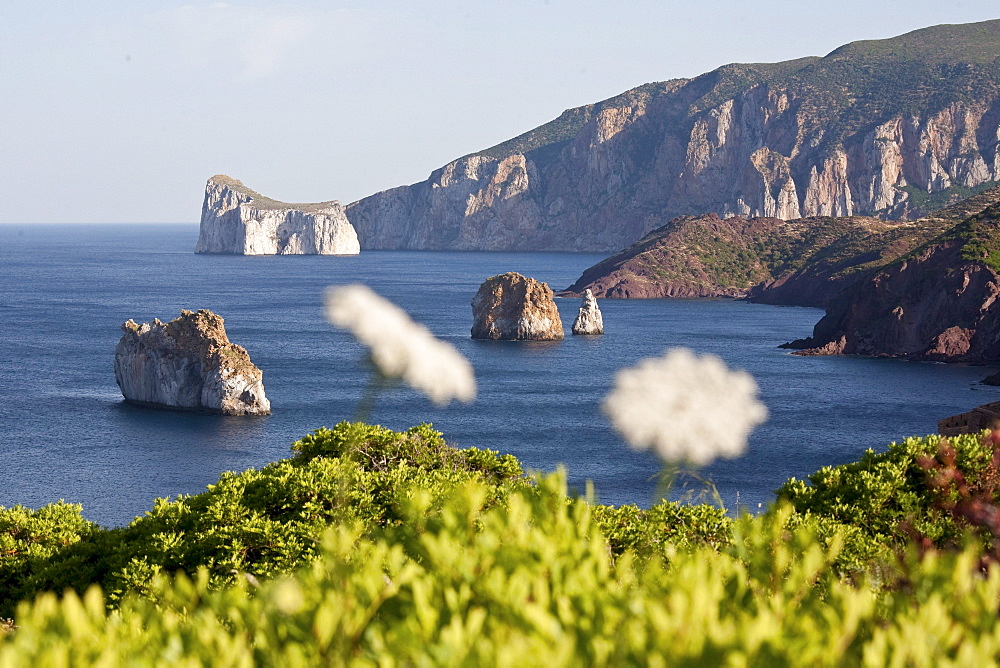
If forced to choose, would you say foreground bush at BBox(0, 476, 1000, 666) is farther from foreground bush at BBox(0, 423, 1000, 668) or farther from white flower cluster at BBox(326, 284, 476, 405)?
white flower cluster at BBox(326, 284, 476, 405)

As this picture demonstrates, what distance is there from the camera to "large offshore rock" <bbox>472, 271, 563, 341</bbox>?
14600 cm

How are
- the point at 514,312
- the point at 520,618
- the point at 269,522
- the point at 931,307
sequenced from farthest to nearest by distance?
the point at 514,312 → the point at 931,307 → the point at 269,522 → the point at 520,618

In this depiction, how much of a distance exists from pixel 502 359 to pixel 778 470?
60646mm

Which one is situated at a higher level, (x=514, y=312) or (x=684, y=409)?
(x=684, y=409)

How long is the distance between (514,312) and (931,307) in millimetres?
56638

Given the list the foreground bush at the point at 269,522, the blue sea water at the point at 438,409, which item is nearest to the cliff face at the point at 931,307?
the blue sea water at the point at 438,409

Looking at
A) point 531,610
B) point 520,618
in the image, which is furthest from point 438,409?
point 531,610

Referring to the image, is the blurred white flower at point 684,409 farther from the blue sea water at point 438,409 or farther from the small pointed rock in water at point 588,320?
the small pointed rock in water at point 588,320

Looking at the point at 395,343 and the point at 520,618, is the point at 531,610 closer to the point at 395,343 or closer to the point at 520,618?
the point at 520,618

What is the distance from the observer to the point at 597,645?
239 inches

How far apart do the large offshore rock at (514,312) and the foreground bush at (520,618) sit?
137477mm

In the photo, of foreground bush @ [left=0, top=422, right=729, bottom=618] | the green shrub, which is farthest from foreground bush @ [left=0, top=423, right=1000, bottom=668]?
the green shrub

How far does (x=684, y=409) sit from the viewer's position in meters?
9.51

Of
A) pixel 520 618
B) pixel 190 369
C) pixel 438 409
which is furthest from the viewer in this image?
pixel 438 409
